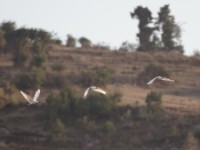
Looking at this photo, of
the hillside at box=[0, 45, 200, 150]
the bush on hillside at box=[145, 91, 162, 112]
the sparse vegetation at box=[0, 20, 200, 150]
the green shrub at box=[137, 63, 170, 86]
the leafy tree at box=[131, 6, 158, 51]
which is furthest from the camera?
the leafy tree at box=[131, 6, 158, 51]

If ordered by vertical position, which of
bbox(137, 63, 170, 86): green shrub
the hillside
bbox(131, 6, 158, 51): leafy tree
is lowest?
the hillside

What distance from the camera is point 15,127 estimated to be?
116 ft

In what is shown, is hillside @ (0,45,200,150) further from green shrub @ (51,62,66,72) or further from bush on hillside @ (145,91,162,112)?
bush on hillside @ (145,91,162,112)

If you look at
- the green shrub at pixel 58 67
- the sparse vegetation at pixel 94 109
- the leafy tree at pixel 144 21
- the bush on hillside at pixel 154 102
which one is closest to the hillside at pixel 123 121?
the sparse vegetation at pixel 94 109

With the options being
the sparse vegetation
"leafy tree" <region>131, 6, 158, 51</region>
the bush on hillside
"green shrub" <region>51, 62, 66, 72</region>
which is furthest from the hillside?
"leafy tree" <region>131, 6, 158, 51</region>

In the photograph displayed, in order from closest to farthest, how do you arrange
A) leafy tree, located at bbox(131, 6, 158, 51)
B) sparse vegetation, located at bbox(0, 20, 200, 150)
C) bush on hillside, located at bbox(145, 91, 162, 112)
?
sparse vegetation, located at bbox(0, 20, 200, 150)
bush on hillside, located at bbox(145, 91, 162, 112)
leafy tree, located at bbox(131, 6, 158, 51)

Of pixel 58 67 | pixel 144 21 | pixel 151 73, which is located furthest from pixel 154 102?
pixel 144 21

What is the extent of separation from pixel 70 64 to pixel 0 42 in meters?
6.01

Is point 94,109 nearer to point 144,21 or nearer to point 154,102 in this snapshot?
point 154,102

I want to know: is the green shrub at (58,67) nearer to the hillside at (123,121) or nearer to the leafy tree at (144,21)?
the hillside at (123,121)

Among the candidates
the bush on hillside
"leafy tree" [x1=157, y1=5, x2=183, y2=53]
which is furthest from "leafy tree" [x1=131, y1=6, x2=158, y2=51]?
the bush on hillside

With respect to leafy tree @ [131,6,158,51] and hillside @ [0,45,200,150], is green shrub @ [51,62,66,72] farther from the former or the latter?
leafy tree @ [131,6,158,51]

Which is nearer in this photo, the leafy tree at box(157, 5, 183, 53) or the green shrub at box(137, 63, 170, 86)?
the green shrub at box(137, 63, 170, 86)

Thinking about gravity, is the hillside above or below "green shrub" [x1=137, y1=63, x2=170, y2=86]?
below
